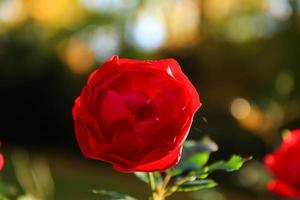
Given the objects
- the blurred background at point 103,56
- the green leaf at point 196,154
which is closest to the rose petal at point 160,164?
the green leaf at point 196,154

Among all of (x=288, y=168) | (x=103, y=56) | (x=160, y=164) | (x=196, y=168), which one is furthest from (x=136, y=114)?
(x=103, y=56)

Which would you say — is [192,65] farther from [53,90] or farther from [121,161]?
[121,161]

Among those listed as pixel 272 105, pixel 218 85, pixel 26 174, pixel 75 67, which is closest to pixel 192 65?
pixel 218 85

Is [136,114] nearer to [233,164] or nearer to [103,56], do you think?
[233,164]

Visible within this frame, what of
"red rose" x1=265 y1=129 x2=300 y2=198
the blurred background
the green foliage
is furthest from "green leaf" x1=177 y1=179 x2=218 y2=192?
the blurred background

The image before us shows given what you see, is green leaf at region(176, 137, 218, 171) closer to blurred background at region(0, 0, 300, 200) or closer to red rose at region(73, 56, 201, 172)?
red rose at region(73, 56, 201, 172)
